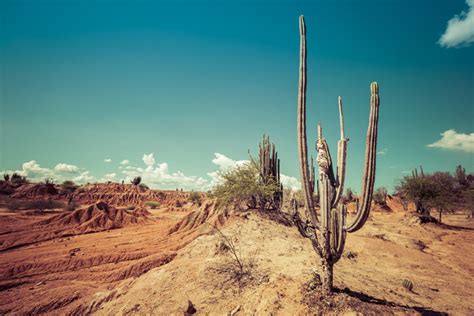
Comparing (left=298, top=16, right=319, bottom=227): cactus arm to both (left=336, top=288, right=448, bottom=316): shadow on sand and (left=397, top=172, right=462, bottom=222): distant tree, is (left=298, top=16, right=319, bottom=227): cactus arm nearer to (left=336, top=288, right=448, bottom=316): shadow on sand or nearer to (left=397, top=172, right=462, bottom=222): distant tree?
(left=336, top=288, right=448, bottom=316): shadow on sand

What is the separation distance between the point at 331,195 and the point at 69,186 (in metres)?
58.1

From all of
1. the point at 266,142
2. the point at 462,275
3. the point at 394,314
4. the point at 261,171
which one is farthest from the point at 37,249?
the point at 462,275

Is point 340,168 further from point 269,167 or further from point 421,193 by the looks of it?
point 421,193

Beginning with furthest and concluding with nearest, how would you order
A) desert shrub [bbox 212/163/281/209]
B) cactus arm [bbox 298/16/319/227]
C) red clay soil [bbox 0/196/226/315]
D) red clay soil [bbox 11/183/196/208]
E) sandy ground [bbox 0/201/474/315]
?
red clay soil [bbox 11/183/196/208] < desert shrub [bbox 212/163/281/209] < red clay soil [bbox 0/196/226/315] < sandy ground [bbox 0/201/474/315] < cactus arm [bbox 298/16/319/227]

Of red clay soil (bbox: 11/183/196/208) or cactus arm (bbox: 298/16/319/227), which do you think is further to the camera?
red clay soil (bbox: 11/183/196/208)

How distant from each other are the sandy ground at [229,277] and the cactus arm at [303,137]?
5.96ft

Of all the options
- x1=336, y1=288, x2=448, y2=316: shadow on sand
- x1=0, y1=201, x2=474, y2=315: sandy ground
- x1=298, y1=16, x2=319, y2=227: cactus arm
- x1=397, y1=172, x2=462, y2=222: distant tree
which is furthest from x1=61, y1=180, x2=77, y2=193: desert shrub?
x1=397, y1=172, x2=462, y2=222: distant tree

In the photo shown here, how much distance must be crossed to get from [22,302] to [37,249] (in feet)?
21.3

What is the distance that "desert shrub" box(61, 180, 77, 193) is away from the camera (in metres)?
47.5

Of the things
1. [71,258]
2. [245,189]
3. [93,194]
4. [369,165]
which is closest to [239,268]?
[369,165]

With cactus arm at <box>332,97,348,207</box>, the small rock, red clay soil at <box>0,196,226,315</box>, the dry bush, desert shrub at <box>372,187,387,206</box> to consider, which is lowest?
red clay soil at <box>0,196,226,315</box>

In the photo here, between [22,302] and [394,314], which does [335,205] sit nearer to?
[394,314]

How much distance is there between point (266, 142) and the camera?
46.6ft

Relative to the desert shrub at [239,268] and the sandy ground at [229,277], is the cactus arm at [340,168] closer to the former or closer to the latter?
the sandy ground at [229,277]
